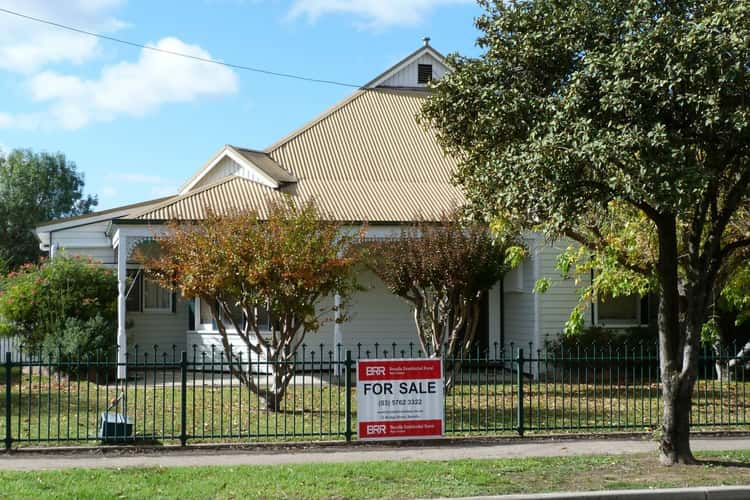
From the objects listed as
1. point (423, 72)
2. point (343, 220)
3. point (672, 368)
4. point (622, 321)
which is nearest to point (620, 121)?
point (672, 368)

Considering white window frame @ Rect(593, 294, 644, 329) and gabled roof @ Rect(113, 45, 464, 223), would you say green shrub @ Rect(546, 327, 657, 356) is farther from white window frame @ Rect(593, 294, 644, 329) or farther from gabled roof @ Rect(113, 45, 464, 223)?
gabled roof @ Rect(113, 45, 464, 223)

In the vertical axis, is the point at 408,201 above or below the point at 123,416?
above

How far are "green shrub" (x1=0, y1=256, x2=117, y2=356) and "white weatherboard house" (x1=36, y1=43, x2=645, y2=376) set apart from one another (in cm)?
52

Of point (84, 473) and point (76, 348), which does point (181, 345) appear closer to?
point (76, 348)

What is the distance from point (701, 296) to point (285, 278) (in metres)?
5.80

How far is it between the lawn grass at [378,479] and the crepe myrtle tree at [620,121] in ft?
2.53

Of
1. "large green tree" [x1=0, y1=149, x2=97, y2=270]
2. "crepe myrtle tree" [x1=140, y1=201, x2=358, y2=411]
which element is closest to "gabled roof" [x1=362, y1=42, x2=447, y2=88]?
"crepe myrtle tree" [x1=140, y1=201, x2=358, y2=411]

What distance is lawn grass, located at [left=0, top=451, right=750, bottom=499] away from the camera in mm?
8578

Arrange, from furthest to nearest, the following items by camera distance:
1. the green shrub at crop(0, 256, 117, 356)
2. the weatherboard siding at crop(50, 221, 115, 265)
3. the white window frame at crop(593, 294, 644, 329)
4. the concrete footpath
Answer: the weatherboard siding at crop(50, 221, 115, 265)
the white window frame at crop(593, 294, 644, 329)
the green shrub at crop(0, 256, 117, 356)
the concrete footpath

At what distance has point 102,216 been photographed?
875 inches

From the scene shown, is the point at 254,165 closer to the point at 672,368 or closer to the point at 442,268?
the point at 442,268

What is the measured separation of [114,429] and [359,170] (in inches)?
465

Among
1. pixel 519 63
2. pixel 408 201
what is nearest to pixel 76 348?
pixel 408 201

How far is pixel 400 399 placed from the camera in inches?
449
